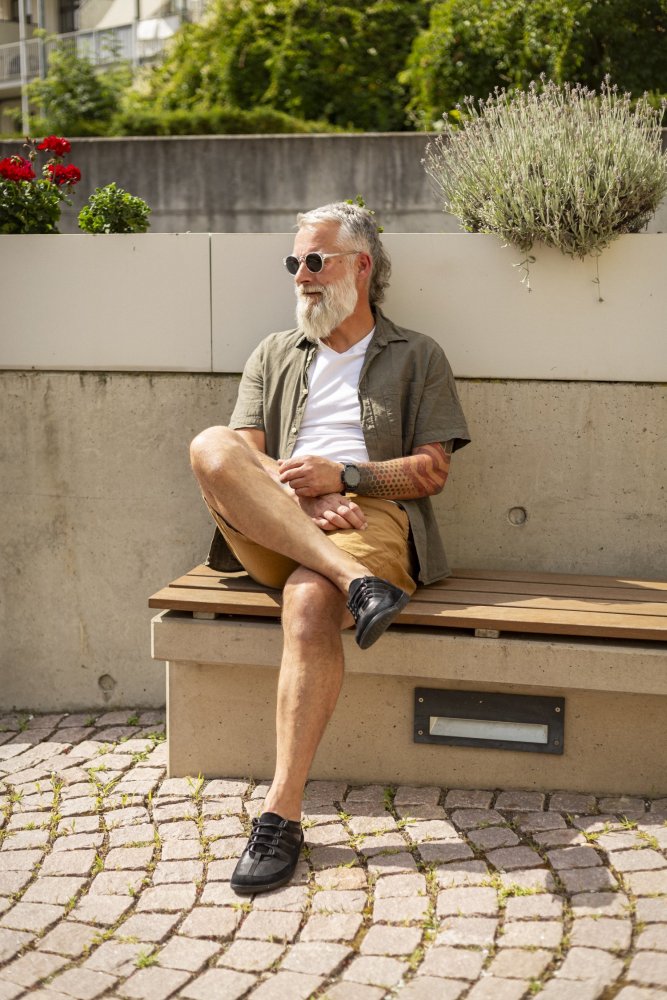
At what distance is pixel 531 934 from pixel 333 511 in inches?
57.7

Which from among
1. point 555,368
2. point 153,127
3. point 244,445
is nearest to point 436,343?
point 555,368

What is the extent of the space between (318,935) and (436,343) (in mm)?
2084

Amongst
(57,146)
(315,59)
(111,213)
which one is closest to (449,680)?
(111,213)

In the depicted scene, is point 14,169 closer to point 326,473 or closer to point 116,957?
point 326,473

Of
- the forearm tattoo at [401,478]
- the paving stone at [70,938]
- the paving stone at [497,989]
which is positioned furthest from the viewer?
the forearm tattoo at [401,478]

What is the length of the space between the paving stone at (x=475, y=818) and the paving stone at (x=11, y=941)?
1.30 m

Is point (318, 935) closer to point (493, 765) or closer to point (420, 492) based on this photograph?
point (493, 765)

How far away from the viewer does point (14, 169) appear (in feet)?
15.3

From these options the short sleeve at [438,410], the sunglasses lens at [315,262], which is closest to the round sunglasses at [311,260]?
the sunglasses lens at [315,262]

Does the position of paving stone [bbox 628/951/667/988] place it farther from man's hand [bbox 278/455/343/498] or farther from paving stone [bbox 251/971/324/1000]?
man's hand [bbox 278/455/343/498]

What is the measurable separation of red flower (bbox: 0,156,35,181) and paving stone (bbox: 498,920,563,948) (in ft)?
11.5

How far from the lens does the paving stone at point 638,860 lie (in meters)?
3.11

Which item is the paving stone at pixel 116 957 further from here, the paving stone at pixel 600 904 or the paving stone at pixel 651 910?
the paving stone at pixel 651 910

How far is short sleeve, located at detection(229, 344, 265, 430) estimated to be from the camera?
4152mm
